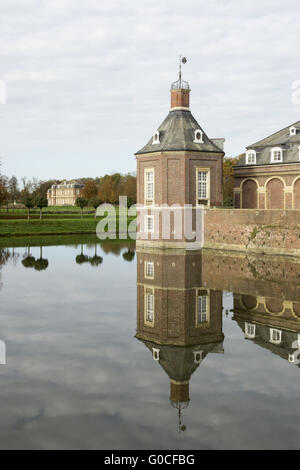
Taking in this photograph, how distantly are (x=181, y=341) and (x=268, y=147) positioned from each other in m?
31.7

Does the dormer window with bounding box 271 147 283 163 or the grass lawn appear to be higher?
the dormer window with bounding box 271 147 283 163

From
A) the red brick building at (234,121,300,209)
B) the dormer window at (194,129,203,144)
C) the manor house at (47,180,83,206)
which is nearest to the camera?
the dormer window at (194,129,203,144)

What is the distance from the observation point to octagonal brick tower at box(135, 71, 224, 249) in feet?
109

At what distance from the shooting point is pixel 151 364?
919 cm

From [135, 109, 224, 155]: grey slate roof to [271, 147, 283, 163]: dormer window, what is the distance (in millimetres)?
5642

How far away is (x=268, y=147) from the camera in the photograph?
39031mm

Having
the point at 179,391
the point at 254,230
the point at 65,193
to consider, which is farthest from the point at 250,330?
the point at 65,193

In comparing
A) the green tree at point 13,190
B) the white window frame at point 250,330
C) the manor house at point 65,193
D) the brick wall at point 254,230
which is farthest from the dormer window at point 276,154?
the manor house at point 65,193

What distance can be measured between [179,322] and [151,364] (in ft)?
10.4

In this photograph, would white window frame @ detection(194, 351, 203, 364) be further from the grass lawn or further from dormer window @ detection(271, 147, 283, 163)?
the grass lawn

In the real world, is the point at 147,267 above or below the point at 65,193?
below

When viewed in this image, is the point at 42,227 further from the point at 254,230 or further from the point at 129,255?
the point at 254,230

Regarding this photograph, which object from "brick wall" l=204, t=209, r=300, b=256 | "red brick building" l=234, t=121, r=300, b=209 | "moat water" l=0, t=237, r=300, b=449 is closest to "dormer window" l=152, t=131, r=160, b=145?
"brick wall" l=204, t=209, r=300, b=256

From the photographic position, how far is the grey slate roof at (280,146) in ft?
121
